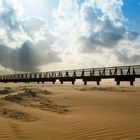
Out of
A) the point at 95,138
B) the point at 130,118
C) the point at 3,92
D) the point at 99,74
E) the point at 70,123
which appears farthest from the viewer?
the point at 99,74

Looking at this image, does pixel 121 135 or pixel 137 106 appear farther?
pixel 137 106

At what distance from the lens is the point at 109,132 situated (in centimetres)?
744

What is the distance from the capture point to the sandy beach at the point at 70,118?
7288 mm

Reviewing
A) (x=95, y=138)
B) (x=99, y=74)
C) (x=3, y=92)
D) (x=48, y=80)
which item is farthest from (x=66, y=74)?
(x=95, y=138)

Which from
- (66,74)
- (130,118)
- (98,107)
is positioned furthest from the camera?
(66,74)

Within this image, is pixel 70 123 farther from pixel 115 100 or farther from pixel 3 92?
pixel 3 92

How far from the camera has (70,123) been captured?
846cm

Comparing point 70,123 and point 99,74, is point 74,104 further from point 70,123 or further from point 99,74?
point 99,74

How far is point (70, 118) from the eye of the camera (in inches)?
362

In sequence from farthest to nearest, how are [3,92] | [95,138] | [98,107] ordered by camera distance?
[3,92] < [98,107] < [95,138]

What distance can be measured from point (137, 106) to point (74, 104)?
2.39 meters

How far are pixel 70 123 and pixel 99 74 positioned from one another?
25.9 metres

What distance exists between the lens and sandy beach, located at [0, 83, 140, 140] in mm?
7288

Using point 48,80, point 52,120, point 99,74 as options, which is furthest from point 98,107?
point 48,80
